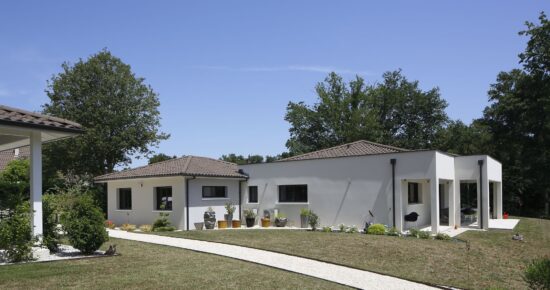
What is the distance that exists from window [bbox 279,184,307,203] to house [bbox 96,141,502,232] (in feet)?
0.19

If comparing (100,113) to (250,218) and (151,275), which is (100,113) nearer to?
(250,218)

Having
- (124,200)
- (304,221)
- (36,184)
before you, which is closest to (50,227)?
(36,184)

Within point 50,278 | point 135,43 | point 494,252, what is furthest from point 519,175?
point 50,278

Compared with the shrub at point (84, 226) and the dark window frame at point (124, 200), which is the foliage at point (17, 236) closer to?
the shrub at point (84, 226)

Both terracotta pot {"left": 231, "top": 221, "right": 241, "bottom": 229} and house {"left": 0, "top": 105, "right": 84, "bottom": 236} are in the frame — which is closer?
house {"left": 0, "top": 105, "right": 84, "bottom": 236}

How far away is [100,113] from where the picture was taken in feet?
125

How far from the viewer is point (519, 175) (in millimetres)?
42719

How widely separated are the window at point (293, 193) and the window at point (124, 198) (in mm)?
9158

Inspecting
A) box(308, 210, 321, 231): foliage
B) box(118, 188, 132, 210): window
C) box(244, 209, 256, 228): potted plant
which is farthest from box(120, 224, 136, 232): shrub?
box(308, 210, 321, 231): foliage

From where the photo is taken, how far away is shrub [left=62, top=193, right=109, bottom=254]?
12766 millimetres

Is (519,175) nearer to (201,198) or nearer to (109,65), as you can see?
(201,198)

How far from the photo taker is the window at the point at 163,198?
82.1 ft

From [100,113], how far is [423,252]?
30.4 meters

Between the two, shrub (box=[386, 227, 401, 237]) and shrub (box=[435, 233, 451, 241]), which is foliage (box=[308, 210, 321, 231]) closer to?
shrub (box=[386, 227, 401, 237])
